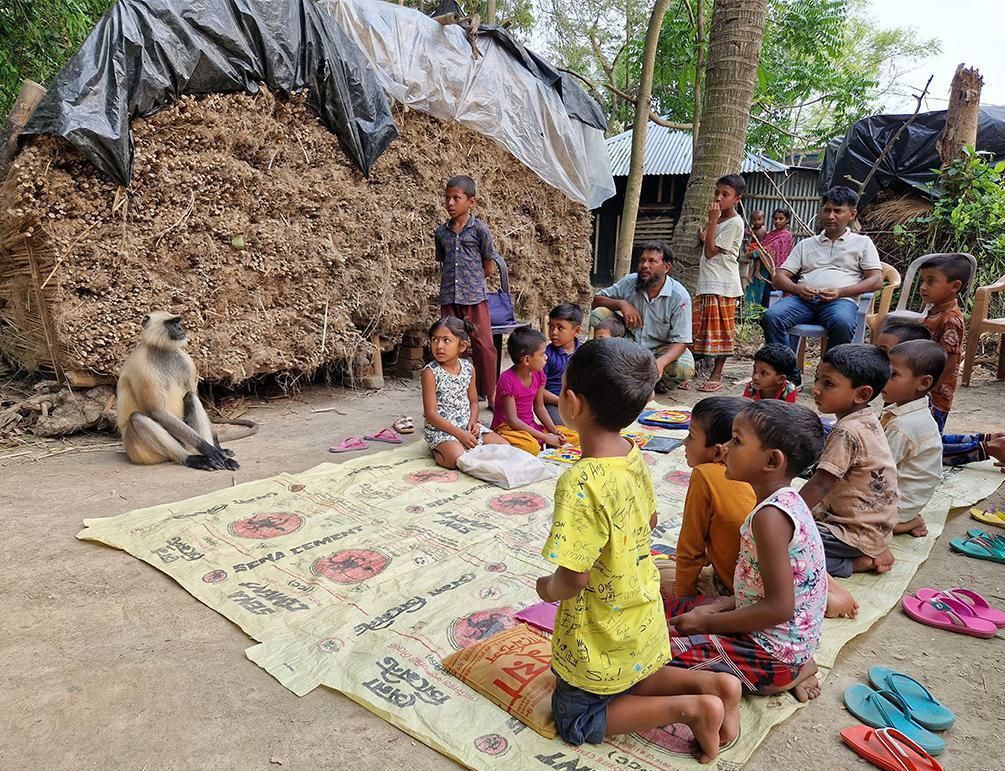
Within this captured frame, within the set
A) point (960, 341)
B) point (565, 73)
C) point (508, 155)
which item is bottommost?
point (960, 341)

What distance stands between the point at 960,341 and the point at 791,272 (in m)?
1.91

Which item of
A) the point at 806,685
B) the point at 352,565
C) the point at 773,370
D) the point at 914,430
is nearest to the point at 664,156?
the point at 773,370

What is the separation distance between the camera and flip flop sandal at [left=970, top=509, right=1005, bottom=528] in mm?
3234

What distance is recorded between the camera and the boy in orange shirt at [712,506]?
2.14 m

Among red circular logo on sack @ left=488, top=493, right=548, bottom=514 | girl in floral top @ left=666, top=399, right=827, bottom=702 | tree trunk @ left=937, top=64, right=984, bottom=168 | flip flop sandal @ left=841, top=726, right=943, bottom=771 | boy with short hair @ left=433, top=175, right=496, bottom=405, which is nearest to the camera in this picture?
flip flop sandal @ left=841, top=726, right=943, bottom=771

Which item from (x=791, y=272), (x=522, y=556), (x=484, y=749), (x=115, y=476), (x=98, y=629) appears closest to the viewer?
(x=484, y=749)

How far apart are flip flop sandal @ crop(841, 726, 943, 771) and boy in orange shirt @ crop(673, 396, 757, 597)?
53 cm

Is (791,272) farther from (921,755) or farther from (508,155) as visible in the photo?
(921,755)

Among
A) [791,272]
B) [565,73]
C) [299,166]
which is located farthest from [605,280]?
[299,166]

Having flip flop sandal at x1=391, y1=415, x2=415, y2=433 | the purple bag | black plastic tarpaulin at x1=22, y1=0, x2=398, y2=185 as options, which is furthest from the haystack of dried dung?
flip flop sandal at x1=391, y1=415, x2=415, y2=433

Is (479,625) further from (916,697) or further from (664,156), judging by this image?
(664,156)

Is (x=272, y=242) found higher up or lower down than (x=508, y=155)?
lower down

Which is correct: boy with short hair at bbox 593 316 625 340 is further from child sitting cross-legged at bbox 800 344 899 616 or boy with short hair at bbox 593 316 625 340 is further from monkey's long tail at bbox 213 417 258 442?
monkey's long tail at bbox 213 417 258 442

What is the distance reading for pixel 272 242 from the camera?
5.16 metres
